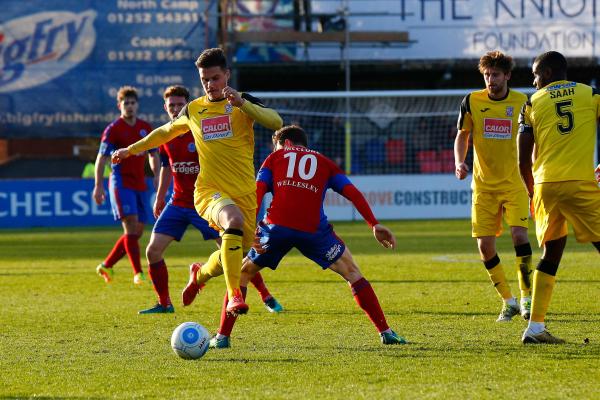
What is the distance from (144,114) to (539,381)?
2406 centimetres

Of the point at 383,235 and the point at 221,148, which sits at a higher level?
the point at 221,148

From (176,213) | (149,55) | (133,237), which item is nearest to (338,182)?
(176,213)

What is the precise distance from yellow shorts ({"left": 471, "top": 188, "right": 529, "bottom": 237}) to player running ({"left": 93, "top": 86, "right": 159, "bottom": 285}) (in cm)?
430

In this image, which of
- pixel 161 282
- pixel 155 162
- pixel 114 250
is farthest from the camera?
pixel 114 250

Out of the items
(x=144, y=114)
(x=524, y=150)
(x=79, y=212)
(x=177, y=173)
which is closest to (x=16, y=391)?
(x=524, y=150)

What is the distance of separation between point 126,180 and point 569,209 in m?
6.60

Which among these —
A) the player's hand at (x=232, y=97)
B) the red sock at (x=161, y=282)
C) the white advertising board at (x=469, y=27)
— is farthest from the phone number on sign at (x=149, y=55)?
the player's hand at (x=232, y=97)

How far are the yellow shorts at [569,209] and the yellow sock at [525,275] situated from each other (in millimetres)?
1845

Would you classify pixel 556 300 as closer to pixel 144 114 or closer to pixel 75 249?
pixel 75 249

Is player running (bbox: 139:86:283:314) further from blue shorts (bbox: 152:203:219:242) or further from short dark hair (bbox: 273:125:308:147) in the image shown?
short dark hair (bbox: 273:125:308:147)

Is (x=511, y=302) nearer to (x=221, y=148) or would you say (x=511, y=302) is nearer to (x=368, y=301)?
(x=368, y=301)

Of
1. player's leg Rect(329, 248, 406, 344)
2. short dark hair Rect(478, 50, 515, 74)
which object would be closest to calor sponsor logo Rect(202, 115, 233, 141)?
player's leg Rect(329, 248, 406, 344)

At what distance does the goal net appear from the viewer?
2806 centimetres

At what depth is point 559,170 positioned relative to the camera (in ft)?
24.1
